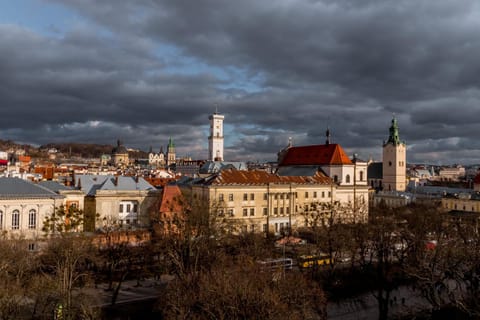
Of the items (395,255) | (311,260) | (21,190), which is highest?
(21,190)

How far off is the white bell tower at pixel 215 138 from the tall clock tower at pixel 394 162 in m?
43.9

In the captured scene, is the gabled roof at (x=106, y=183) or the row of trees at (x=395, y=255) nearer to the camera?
the row of trees at (x=395, y=255)

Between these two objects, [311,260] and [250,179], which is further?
[250,179]

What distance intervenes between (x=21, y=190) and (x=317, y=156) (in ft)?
145

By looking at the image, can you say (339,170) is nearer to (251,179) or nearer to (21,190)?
(251,179)

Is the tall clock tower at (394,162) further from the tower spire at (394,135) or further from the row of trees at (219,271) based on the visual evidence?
the row of trees at (219,271)

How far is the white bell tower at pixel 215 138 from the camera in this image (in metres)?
109

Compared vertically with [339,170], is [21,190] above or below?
below

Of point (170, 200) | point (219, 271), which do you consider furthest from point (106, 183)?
point (219, 271)

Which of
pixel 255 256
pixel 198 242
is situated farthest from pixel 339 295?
pixel 198 242

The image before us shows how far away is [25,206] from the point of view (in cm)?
4084

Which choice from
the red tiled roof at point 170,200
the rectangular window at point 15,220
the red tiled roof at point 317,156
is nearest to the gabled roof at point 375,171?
the red tiled roof at point 317,156

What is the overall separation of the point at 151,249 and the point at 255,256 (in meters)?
9.58

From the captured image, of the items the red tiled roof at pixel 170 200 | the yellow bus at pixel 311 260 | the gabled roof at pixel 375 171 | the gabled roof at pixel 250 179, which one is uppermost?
the gabled roof at pixel 375 171
